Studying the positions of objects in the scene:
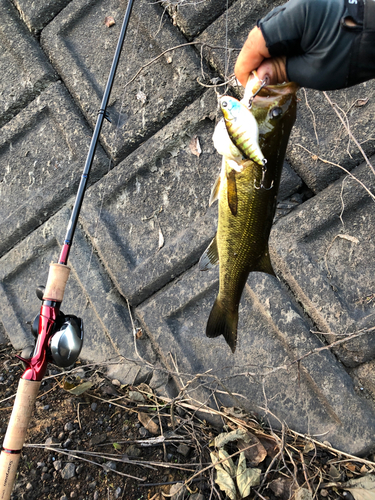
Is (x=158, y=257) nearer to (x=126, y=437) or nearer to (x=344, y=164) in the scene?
(x=126, y=437)

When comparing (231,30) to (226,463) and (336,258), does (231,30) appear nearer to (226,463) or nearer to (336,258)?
(336,258)

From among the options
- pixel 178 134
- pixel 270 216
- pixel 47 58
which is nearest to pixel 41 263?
pixel 178 134

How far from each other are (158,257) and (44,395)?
1.14 m

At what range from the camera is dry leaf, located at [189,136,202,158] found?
8.91ft

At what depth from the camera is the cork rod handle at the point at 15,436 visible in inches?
66.6

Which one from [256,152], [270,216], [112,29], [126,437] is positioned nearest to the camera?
[256,152]

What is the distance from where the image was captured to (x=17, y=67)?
3.17 metres

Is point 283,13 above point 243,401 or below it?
above

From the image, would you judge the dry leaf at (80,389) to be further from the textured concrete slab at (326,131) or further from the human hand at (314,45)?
→ the human hand at (314,45)

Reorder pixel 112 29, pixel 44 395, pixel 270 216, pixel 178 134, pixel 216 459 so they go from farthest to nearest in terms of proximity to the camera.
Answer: pixel 112 29
pixel 178 134
pixel 44 395
pixel 216 459
pixel 270 216

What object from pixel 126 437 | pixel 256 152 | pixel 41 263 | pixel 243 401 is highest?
pixel 256 152

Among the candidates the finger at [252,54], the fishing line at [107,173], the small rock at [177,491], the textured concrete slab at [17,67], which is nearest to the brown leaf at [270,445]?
the small rock at [177,491]

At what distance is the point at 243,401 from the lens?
2404 mm

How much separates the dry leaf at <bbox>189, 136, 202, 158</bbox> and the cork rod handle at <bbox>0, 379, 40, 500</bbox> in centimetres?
172
